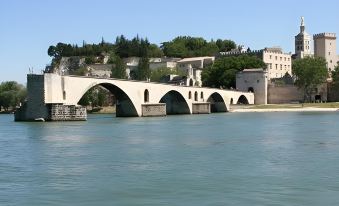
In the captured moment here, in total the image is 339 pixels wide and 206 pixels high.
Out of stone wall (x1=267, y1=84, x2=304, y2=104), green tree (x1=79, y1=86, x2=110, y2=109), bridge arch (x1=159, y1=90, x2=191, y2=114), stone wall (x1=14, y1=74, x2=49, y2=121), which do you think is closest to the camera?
stone wall (x1=14, y1=74, x2=49, y2=121)

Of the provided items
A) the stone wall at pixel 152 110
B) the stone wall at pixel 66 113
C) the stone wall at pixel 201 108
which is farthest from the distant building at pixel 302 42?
the stone wall at pixel 66 113

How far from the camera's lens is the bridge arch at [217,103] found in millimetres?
85500

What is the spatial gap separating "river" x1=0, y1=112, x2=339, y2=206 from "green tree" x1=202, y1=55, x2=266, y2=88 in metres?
69.7

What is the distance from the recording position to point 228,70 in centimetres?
10012

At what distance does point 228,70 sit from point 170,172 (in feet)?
270

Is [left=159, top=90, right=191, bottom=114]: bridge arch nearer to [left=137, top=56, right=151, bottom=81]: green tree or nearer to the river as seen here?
[left=137, top=56, right=151, bottom=81]: green tree

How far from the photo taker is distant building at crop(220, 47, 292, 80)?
110 meters

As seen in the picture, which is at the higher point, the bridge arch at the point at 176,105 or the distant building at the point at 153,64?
the distant building at the point at 153,64

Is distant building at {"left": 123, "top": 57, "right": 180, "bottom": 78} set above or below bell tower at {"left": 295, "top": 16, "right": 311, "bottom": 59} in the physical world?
below

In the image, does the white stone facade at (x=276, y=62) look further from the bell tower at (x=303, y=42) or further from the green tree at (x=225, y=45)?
the green tree at (x=225, y=45)

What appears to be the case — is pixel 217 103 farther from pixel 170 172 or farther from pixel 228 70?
Result: pixel 170 172

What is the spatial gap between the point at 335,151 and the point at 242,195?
10.2 metres

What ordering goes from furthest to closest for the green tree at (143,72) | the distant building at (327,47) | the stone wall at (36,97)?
1. the distant building at (327,47)
2. the green tree at (143,72)
3. the stone wall at (36,97)

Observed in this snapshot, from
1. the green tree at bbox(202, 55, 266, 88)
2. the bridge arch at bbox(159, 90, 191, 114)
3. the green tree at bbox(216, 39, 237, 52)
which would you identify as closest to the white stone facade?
the green tree at bbox(202, 55, 266, 88)
